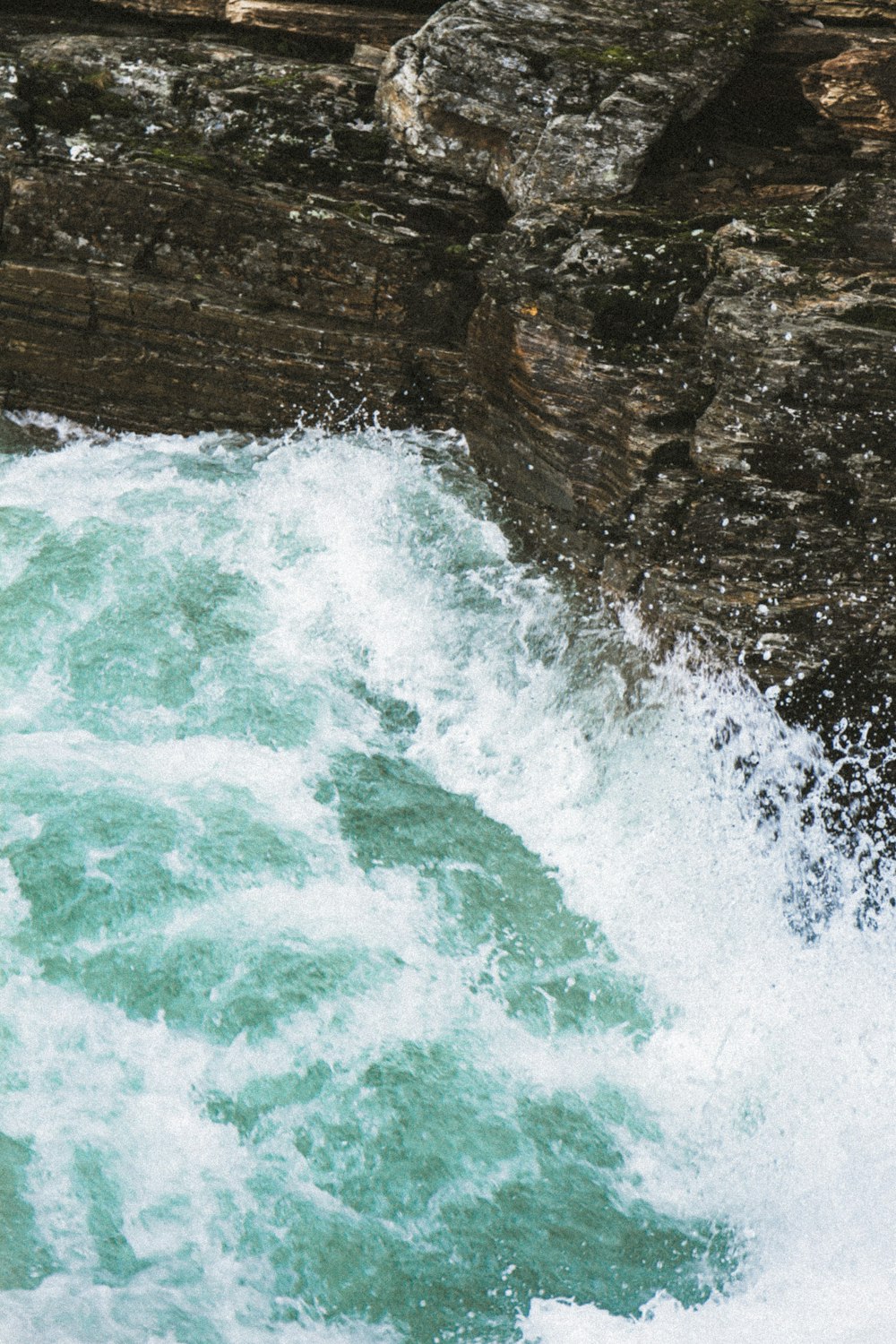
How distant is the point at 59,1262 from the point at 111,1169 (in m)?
0.34

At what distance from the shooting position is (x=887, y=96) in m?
7.29

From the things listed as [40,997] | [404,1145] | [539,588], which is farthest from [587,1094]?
[539,588]

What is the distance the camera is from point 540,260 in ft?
22.8

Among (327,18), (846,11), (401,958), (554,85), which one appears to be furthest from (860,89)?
(401,958)

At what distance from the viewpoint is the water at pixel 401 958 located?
13.6ft

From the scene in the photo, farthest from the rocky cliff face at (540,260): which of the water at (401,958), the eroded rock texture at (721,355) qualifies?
the water at (401,958)

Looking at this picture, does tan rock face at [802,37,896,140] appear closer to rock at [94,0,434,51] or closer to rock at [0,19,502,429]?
rock at [0,19,502,429]

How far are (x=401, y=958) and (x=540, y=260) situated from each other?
432cm

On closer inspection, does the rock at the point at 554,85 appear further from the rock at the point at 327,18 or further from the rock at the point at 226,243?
the rock at the point at 327,18

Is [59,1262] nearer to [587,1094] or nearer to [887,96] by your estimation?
[587,1094]

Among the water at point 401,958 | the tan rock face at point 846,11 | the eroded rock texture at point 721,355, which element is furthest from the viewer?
the tan rock face at point 846,11

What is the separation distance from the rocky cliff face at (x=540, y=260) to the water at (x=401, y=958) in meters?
0.69

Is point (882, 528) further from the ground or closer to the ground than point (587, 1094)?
further from the ground

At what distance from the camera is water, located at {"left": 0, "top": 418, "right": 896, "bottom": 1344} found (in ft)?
13.6
